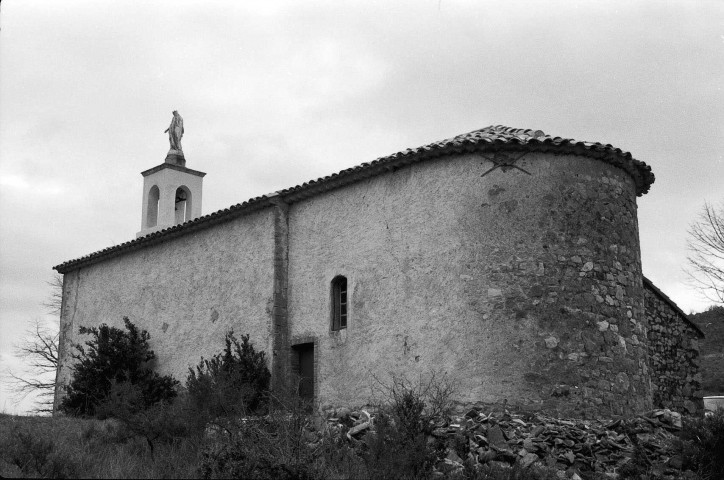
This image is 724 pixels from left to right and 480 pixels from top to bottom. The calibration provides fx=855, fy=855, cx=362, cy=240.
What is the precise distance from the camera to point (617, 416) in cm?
1491

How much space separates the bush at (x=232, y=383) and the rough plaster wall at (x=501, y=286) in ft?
4.46

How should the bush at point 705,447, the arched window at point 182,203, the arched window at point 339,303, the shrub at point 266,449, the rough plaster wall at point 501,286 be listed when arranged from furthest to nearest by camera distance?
1. the arched window at point 182,203
2. the arched window at point 339,303
3. the rough plaster wall at point 501,286
4. the bush at point 705,447
5. the shrub at point 266,449

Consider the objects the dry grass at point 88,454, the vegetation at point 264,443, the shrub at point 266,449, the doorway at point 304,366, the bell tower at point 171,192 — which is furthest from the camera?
the bell tower at point 171,192

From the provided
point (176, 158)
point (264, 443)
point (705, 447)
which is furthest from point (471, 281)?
point (176, 158)

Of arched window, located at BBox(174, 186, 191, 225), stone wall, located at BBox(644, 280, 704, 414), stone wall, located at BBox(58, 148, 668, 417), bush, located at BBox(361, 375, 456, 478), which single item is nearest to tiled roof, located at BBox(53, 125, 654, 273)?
stone wall, located at BBox(58, 148, 668, 417)

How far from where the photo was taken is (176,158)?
Answer: 1045 inches

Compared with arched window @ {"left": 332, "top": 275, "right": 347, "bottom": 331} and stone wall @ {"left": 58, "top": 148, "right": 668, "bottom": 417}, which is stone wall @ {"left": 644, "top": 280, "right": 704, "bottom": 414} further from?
arched window @ {"left": 332, "top": 275, "right": 347, "bottom": 331}

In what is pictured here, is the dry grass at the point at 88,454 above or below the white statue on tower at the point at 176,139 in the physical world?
below

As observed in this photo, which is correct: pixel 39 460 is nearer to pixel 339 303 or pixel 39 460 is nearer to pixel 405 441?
pixel 405 441

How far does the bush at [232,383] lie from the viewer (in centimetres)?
1498

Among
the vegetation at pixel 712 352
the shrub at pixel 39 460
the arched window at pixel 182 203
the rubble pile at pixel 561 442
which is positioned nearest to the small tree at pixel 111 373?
the arched window at pixel 182 203

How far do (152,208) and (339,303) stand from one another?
11.0 m

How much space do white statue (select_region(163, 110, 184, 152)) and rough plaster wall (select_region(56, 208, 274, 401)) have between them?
15.7ft

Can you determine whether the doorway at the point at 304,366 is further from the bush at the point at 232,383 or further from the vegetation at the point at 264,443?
the vegetation at the point at 264,443
